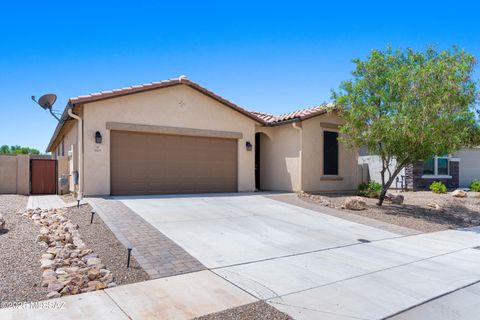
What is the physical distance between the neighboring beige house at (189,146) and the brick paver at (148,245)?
3.45m

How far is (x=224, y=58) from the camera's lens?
1570cm

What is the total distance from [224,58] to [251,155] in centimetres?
459

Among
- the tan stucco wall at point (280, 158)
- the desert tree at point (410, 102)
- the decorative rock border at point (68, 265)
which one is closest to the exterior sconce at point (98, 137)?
the decorative rock border at point (68, 265)

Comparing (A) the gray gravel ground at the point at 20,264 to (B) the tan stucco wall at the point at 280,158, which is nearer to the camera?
(A) the gray gravel ground at the point at 20,264

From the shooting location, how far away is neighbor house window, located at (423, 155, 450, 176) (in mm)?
21188

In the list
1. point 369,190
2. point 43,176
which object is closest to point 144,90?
point 43,176

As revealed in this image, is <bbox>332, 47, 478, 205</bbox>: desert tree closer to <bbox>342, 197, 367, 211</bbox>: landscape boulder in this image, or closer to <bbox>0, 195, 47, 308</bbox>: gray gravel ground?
<bbox>342, 197, 367, 211</bbox>: landscape boulder

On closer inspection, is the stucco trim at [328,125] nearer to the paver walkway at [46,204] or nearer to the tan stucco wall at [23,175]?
the paver walkway at [46,204]

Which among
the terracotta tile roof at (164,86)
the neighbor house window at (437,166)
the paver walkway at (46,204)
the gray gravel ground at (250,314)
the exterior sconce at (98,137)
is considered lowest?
the gray gravel ground at (250,314)

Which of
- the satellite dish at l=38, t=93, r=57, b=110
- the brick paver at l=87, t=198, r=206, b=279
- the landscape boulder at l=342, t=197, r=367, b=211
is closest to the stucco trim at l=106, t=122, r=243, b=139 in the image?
the satellite dish at l=38, t=93, r=57, b=110

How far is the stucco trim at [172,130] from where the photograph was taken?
12.5 m

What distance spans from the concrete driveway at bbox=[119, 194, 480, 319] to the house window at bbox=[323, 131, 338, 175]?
18.3ft

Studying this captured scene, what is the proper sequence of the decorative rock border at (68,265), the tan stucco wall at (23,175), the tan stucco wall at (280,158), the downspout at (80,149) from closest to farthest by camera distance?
the decorative rock border at (68,265), the downspout at (80,149), the tan stucco wall at (280,158), the tan stucco wall at (23,175)

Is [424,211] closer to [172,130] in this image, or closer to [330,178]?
[330,178]
